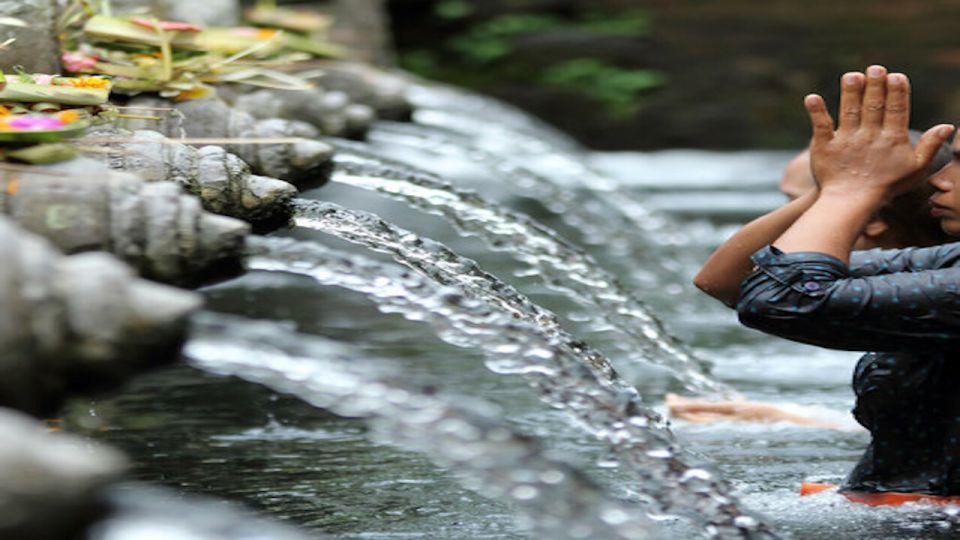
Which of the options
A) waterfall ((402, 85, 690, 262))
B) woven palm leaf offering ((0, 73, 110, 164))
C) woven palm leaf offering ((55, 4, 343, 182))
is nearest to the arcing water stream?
woven palm leaf offering ((55, 4, 343, 182))

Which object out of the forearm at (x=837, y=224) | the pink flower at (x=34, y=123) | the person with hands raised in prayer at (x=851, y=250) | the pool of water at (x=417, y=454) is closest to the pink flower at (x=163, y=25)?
the pool of water at (x=417, y=454)

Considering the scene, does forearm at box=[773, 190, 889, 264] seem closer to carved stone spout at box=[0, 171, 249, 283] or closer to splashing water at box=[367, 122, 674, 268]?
carved stone spout at box=[0, 171, 249, 283]

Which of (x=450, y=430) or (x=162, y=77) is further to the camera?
(x=162, y=77)

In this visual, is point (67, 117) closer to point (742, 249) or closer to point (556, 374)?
point (556, 374)

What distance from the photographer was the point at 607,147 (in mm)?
12734

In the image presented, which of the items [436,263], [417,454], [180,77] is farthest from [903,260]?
[180,77]

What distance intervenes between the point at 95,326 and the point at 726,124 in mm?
10888

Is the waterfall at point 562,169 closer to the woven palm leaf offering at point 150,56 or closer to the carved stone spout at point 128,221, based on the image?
the woven palm leaf offering at point 150,56

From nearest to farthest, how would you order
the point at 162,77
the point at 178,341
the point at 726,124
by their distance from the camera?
1. the point at 178,341
2. the point at 162,77
3. the point at 726,124

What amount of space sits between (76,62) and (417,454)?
123 cm

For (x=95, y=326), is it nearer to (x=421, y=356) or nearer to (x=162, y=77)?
(x=162, y=77)

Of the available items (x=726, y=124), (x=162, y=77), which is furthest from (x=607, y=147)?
(x=162, y=77)

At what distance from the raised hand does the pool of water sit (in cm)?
69

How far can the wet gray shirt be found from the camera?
8.91 ft
